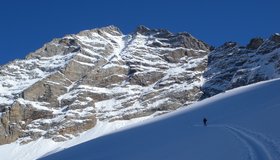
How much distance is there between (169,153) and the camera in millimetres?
26703

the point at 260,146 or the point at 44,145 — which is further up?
the point at 44,145

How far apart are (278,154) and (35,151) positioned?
17463 cm

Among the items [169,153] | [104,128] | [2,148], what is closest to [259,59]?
[104,128]

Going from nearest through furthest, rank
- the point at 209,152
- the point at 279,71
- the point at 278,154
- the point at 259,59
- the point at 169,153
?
the point at 278,154 → the point at 209,152 → the point at 169,153 → the point at 279,71 → the point at 259,59

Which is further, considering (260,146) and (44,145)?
(44,145)

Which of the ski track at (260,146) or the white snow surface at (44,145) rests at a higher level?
the white snow surface at (44,145)

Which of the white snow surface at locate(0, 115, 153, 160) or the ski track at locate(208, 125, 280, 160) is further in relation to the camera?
the white snow surface at locate(0, 115, 153, 160)

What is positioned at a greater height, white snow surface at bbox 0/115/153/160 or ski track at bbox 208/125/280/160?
white snow surface at bbox 0/115/153/160

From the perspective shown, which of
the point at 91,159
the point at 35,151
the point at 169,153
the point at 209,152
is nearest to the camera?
the point at 209,152

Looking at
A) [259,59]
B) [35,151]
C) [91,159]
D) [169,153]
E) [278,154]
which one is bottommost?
[278,154]

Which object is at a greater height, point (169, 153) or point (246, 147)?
point (169, 153)

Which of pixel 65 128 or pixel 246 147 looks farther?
pixel 65 128

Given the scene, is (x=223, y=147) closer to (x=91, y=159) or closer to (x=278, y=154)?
(x=278, y=154)

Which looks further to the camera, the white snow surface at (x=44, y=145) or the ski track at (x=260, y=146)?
the white snow surface at (x=44, y=145)
